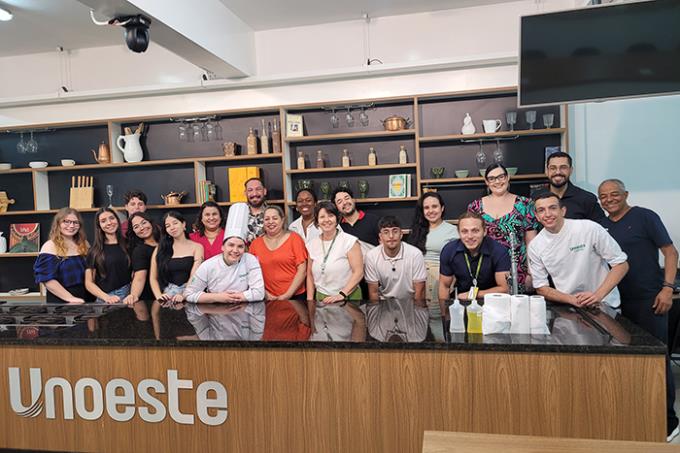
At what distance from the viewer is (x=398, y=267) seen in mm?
3018

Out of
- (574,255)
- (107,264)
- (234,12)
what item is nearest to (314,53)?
(234,12)

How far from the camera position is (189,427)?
2.10 meters

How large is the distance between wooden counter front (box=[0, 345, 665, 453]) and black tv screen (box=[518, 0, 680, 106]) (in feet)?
5.54

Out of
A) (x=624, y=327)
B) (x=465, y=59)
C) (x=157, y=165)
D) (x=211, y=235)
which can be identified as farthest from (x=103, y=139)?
(x=624, y=327)

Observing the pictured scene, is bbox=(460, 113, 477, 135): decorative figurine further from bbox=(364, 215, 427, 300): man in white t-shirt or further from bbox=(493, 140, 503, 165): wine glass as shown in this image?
bbox=(364, 215, 427, 300): man in white t-shirt

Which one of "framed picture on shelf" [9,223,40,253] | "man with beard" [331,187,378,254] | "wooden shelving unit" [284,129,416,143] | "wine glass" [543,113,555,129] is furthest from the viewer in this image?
"framed picture on shelf" [9,223,40,253]

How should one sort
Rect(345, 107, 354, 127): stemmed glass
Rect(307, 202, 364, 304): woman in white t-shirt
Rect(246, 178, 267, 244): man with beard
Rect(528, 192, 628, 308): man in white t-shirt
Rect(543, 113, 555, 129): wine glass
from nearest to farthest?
1. Rect(528, 192, 628, 308): man in white t-shirt
2. Rect(307, 202, 364, 304): woman in white t-shirt
3. Rect(246, 178, 267, 244): man with beard
4. Rect(543, 113, 555, 129): wine glass
5. Rect(345, 107, 354, 127): stemmed glass

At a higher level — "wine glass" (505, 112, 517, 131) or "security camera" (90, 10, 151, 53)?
"security camera" (90, 10, 151, 53)

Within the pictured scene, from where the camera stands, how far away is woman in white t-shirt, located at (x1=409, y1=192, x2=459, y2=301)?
10.6 ft

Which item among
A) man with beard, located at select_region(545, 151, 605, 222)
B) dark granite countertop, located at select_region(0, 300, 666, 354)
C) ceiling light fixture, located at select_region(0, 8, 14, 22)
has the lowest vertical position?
dark granite countertop, located at select_region(0, 300, 666, 354)

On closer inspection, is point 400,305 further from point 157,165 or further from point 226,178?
point 157,165

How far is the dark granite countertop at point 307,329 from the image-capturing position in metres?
1.88

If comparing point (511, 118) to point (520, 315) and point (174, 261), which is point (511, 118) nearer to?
point (520, 315)

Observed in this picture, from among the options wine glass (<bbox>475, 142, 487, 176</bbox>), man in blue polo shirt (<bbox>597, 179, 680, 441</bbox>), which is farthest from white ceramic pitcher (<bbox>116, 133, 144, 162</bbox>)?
man in blue polo shirt (<bbox>597, 179, 680, 441</bbox>)
